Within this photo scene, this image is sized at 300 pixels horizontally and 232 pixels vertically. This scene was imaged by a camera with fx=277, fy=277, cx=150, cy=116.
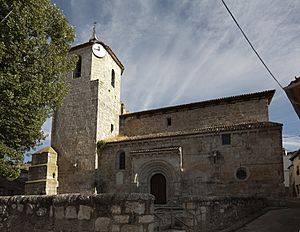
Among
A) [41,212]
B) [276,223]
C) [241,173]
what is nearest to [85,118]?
[241,173]

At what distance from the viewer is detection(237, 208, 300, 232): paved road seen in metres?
9.45

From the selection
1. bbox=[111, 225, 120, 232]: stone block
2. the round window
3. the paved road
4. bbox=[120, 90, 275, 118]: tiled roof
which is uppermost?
bbox=[120, 90, 275, 118]: tiled roof

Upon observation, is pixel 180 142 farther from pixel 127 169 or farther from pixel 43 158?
pixel 43 158

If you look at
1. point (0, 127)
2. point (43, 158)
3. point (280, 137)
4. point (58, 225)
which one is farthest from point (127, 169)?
point (58, 225)

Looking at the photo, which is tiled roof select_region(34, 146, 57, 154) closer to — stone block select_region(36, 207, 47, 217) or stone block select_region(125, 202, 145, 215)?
stone block select_region(36, 207, 47, 217)

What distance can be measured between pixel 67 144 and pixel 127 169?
18.0ft

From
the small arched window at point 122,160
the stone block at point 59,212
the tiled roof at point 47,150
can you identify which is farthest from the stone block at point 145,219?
the tiled roof at point 47,150

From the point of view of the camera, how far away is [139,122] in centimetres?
2298

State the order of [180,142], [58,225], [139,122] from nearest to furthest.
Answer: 1. [58,225]
2. [180,142]
3. [139,122]

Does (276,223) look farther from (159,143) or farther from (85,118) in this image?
(85,118)

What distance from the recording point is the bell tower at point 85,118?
66.7 ft

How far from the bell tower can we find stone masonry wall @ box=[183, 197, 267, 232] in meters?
11.5

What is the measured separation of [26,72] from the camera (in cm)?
920

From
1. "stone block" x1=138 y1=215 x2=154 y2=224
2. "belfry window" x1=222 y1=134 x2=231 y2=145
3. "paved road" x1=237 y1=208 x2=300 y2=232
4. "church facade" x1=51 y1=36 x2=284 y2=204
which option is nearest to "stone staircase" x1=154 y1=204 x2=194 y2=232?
"paved road" x1=237 y1=208 x2=300 y2=232
